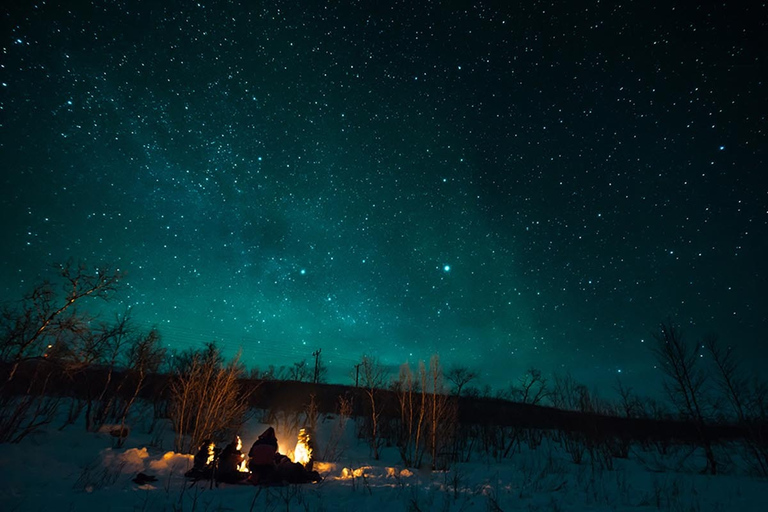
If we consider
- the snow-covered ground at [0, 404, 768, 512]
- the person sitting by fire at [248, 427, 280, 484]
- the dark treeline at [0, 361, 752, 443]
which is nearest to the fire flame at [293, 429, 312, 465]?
the snow-covered ground at [0, 404, 768, 512]

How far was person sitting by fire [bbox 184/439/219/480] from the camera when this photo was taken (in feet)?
33.9

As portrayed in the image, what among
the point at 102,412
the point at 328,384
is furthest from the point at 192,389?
the point at 328,384

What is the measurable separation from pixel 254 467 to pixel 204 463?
1794 millimetres

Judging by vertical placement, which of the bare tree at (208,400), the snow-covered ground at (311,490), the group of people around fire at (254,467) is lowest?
the snow-covered ground at (311,490)

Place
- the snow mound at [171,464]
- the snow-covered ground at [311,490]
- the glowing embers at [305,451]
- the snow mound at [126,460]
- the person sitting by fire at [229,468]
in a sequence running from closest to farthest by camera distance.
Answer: the snow-covered ground at [311,490] < the person sitting by fire at [229,468] < the snow mound at [126,460] < the snow mound at [171,464] < the glowing embers at [305,451]

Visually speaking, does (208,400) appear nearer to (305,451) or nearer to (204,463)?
(204,463)

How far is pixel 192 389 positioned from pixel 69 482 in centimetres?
595

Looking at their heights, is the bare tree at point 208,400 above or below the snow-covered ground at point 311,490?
above

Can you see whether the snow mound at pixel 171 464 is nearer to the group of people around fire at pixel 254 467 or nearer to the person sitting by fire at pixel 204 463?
the person sitting by fire at pixel 204 463

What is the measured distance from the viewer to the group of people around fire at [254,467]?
1023 cm

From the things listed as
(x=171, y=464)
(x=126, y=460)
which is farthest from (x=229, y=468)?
(x=126, y=460)

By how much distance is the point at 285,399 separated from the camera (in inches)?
1731

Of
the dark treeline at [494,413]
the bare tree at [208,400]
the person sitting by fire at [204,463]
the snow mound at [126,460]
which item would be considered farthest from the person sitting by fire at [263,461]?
the dark treeline at [494,413]

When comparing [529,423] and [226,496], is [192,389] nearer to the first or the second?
[226,496]
